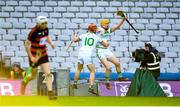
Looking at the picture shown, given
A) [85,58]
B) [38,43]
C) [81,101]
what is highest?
[38,43]

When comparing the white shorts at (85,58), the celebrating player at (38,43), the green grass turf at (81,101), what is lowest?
the green grass turf at (81,101)

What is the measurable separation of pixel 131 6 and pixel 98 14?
43.1 inches

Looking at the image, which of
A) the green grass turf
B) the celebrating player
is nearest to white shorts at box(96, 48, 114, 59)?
Answer: the celebrating player

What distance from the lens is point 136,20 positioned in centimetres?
1872

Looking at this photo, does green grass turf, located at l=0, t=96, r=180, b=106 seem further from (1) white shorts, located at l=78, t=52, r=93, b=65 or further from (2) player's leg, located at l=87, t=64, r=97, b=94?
(1) white shorts, located at l=78, t=52, r=93, b=65

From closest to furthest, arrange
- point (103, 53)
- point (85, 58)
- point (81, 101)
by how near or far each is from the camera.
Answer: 1. point (81, 101)
2. point (85, 58)
3. point (103, 53)

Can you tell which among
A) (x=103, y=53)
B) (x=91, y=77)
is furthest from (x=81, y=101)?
(x=103, y=53)

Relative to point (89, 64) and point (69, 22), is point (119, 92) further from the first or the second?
point (69, 22)

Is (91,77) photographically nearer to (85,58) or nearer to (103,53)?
(85,58)

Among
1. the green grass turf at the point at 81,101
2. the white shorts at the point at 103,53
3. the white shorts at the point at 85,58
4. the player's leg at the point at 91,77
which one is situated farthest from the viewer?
the white shorts at the point at 103,53

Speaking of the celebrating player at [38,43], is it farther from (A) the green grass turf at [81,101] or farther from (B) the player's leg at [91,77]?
(B) the player's leg at [91,77]

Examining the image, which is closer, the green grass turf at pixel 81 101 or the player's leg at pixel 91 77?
the green grass turf at pixel 81 101

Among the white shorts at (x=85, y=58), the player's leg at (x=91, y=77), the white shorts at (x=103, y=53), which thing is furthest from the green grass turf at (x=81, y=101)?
the white shorts at (x=103, y=53)

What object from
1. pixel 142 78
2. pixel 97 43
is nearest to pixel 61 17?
pixel 97 43
